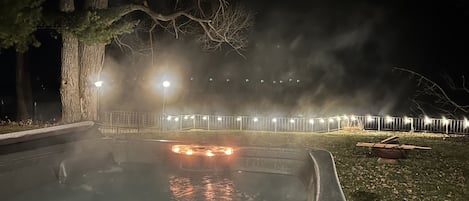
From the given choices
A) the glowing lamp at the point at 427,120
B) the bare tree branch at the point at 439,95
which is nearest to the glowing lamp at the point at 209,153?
the bare tree branch at the point at 439,95

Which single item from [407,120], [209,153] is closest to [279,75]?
[407,120]

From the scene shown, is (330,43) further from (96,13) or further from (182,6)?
(96,13)

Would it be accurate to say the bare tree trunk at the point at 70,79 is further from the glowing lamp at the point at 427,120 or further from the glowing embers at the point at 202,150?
the glowing lamp at the point at 427,120

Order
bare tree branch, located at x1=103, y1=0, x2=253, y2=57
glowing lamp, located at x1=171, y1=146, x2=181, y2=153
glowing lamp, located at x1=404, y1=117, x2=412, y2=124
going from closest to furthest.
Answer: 1. glowing lamp, located at x1=171, y1=146, x2=181, y2=153
2. bare tree branch, located at x1=103, y1=0, x2=253, y2=57
3. glowing lamp, located at x1=404, y1=117, x2=412, y2=124

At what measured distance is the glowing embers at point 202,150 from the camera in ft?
34.7

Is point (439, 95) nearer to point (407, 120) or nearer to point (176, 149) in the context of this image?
point (407, 120)

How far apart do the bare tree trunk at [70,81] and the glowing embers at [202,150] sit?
176 inches

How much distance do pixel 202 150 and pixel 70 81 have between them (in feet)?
18.0

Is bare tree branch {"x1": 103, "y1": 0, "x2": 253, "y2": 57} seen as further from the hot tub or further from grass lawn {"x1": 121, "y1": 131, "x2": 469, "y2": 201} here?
grass lawn {"x1": 121, "y1": 131, "x2": 469, "y2": 201}

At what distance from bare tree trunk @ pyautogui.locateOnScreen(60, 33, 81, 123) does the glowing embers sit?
14.7 feet

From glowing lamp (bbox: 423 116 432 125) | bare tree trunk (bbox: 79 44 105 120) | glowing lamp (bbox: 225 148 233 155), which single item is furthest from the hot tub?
glowing lamp (bbox: 423 116 432 125)

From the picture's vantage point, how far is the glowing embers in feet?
34.7

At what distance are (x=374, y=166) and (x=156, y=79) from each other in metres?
19.4

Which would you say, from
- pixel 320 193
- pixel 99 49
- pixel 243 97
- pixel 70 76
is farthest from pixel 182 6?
pixel 243 97
